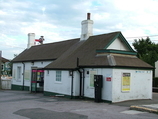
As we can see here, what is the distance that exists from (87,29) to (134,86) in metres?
7.67

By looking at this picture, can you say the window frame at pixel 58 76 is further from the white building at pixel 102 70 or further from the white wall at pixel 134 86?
the white wall at pixel 134 86

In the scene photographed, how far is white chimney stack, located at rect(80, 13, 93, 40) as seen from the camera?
2188cm

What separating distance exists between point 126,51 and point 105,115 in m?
7.35

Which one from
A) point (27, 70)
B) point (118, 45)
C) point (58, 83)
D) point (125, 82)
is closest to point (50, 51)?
point (27, 70)

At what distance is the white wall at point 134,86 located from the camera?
15.3 metres

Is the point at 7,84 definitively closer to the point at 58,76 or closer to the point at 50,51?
the point at 50,51

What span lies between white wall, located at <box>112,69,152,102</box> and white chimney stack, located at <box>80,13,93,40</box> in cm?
677

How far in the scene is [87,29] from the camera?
2189 cm

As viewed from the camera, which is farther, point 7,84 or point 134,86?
point 7,84

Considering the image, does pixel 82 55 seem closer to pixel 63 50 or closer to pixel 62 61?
pixel 62 61

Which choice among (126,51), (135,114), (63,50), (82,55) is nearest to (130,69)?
(126,51)

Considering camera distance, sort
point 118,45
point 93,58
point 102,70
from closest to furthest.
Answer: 1. point 102,70
2. point 93,58
3. point 118,45

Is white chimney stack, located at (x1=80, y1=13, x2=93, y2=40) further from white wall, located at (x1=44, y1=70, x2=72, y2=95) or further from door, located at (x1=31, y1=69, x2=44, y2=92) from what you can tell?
door, located at (x1=31, y1=69, x2=44, y2=92)

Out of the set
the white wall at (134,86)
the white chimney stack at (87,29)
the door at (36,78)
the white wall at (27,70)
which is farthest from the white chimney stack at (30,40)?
the white wall at (134,86)
